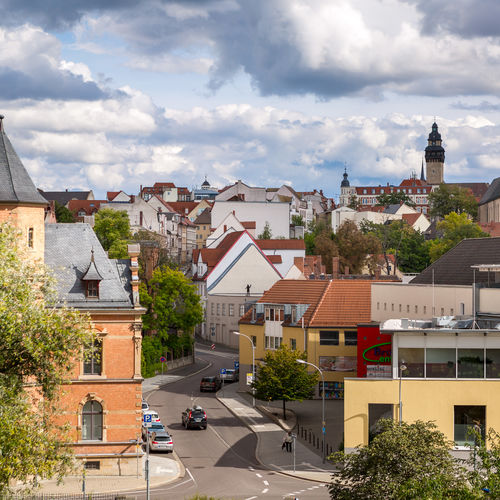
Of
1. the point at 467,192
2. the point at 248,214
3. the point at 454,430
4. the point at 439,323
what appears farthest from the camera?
the point at 467,192

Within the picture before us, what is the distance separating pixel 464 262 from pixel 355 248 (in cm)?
7195

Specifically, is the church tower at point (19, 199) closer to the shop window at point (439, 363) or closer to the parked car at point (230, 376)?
the shop window at point (439, 363)

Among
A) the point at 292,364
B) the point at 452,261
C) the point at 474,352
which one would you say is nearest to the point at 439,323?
the point at 474,352

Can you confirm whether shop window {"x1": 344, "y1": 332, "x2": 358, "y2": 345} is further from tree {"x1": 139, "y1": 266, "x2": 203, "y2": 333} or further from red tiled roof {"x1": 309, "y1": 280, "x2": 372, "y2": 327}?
tree {"x1": 139, "y1": 266, "x2": 203, "y2": 333}

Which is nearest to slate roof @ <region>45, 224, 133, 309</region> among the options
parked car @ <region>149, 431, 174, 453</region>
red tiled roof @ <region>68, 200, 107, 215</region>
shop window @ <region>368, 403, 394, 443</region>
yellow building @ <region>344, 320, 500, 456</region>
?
parked car @ <region>149, 431, 174, 453</region>

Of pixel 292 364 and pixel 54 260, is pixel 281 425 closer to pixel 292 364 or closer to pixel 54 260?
pixel 292 364

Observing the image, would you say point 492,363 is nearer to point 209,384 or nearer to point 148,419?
point 148,419

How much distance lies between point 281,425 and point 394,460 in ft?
106

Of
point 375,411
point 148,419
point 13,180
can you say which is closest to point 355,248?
point 148,419

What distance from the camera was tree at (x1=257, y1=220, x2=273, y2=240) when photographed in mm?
169125

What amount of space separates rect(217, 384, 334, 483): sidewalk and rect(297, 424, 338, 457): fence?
0.62 metres

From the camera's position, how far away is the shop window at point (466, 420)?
47.7 meters

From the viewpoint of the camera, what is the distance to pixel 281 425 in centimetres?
6512

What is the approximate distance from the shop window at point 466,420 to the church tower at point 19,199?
2132 cm
